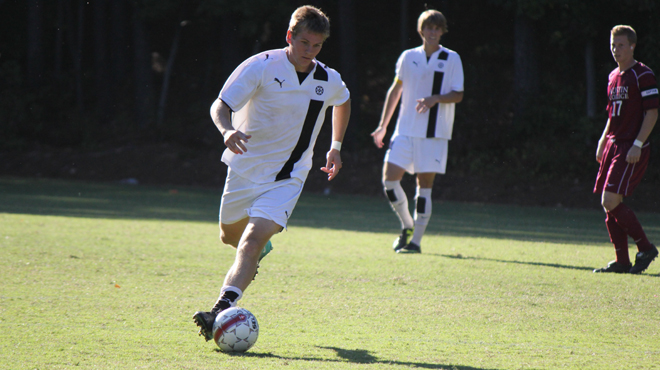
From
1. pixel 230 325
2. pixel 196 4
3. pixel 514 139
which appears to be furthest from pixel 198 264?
pixel 196 4

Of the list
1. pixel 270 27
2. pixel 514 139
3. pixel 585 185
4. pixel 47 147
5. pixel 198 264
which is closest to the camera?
pixel 198 264

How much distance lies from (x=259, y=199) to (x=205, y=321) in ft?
2.93

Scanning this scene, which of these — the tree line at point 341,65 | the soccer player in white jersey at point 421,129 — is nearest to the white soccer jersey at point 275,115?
the soccer player in white jersey at point 421,129

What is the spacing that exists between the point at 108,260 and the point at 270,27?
1645 centimetres

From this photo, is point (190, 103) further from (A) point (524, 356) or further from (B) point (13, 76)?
(A) point (524, 356)

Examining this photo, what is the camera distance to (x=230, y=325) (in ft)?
12.2

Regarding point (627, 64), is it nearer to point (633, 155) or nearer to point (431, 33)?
point (633, 155)

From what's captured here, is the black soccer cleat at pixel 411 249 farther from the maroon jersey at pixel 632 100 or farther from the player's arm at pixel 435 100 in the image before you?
the maroon jersey at pixel 632 100

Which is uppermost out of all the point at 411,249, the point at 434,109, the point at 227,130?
the point at 434,109

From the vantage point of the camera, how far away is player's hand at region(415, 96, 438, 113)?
748 centimetres

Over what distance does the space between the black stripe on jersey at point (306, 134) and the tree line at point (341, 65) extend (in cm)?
1227

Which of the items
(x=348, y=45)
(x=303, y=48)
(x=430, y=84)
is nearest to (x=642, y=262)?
(x=430, y=84)

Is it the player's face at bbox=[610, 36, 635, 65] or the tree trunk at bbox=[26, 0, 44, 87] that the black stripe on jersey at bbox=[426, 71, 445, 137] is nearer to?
the player's face at bbox=[610, 36, 635, 65]

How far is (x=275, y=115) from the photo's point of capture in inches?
175
